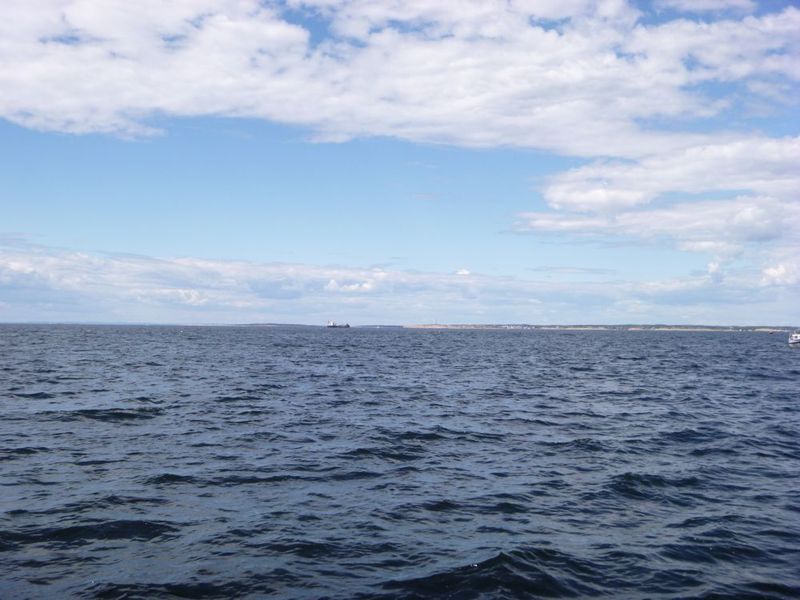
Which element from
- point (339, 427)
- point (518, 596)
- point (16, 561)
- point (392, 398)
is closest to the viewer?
point (518, 596)

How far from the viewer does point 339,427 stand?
99.6ft

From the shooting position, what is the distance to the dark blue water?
44.2 feet

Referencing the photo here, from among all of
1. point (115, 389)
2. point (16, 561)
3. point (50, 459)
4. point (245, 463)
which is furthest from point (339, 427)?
point (115, 389)

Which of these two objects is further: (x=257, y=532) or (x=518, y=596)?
(x=257, y=532)

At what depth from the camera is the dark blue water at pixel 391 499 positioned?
1348 cm

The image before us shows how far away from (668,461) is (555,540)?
11005 millimetres

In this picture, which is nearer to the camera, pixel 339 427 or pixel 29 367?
pixel 339 427

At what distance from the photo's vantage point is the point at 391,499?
18922 mm

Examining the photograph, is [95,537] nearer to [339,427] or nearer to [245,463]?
[245,463]

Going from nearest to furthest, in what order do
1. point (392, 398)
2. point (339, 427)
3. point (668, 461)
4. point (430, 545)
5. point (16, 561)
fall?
1. point (16, 561)
2. point (430, 545)
3. point (668, 461)
4. point (339, 427)
5. point (392, 398)

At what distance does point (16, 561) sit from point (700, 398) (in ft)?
141

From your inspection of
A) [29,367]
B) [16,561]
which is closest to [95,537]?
[16,561]

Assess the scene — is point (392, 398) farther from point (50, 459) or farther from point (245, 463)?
point (50, 459)

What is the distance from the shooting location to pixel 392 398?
138 ft
